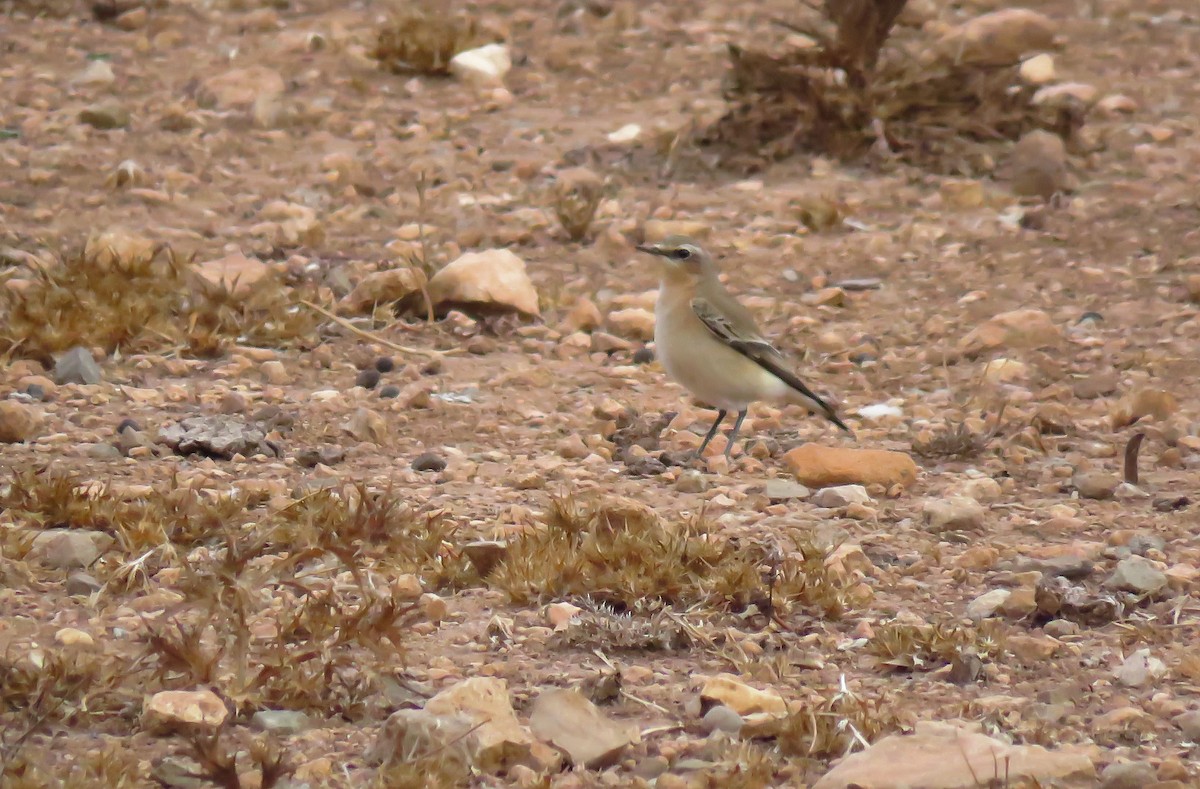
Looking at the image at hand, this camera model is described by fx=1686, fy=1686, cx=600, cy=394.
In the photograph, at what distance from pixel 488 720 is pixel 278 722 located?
1.76 feet

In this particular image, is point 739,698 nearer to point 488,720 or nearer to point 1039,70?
point 488,720

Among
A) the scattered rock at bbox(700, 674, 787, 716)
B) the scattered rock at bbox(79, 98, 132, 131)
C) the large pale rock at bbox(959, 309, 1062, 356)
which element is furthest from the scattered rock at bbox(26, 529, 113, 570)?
the scattered rock at bbox(79, 98, 132, 131)

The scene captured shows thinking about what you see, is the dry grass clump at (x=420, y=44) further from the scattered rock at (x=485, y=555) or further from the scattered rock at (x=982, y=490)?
the scattered rock at (x=485, y=555)

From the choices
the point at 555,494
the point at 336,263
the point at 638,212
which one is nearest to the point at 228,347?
the point at 336,263

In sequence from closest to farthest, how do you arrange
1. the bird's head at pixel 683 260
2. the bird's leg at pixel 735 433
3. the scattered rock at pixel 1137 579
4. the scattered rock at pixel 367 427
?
the scattered rock at pixel 1137 579 < the scattered rock at pixel 367 427 < the bird's leg at pixel 735 433 < the bird's head at pixel 683 260

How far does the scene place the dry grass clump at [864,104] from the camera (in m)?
9.86

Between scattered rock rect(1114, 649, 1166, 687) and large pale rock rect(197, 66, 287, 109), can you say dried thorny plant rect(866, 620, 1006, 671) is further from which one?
large pale rock rect(197, 66, 287, 109)

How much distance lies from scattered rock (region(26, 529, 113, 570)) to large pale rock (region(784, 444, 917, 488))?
8.48 ft

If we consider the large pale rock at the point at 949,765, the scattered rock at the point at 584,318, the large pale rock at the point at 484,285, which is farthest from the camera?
the scattered rock at the point at 584,318

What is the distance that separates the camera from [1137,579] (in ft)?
17.1

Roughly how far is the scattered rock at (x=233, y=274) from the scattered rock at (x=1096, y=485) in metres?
3.78

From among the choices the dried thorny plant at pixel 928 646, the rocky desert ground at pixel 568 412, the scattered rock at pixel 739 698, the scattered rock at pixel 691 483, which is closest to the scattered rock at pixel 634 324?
the rocky desert ground at pixel 568 412

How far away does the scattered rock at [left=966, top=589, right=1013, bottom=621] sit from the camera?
16.7ft

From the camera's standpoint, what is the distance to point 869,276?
341 inches
